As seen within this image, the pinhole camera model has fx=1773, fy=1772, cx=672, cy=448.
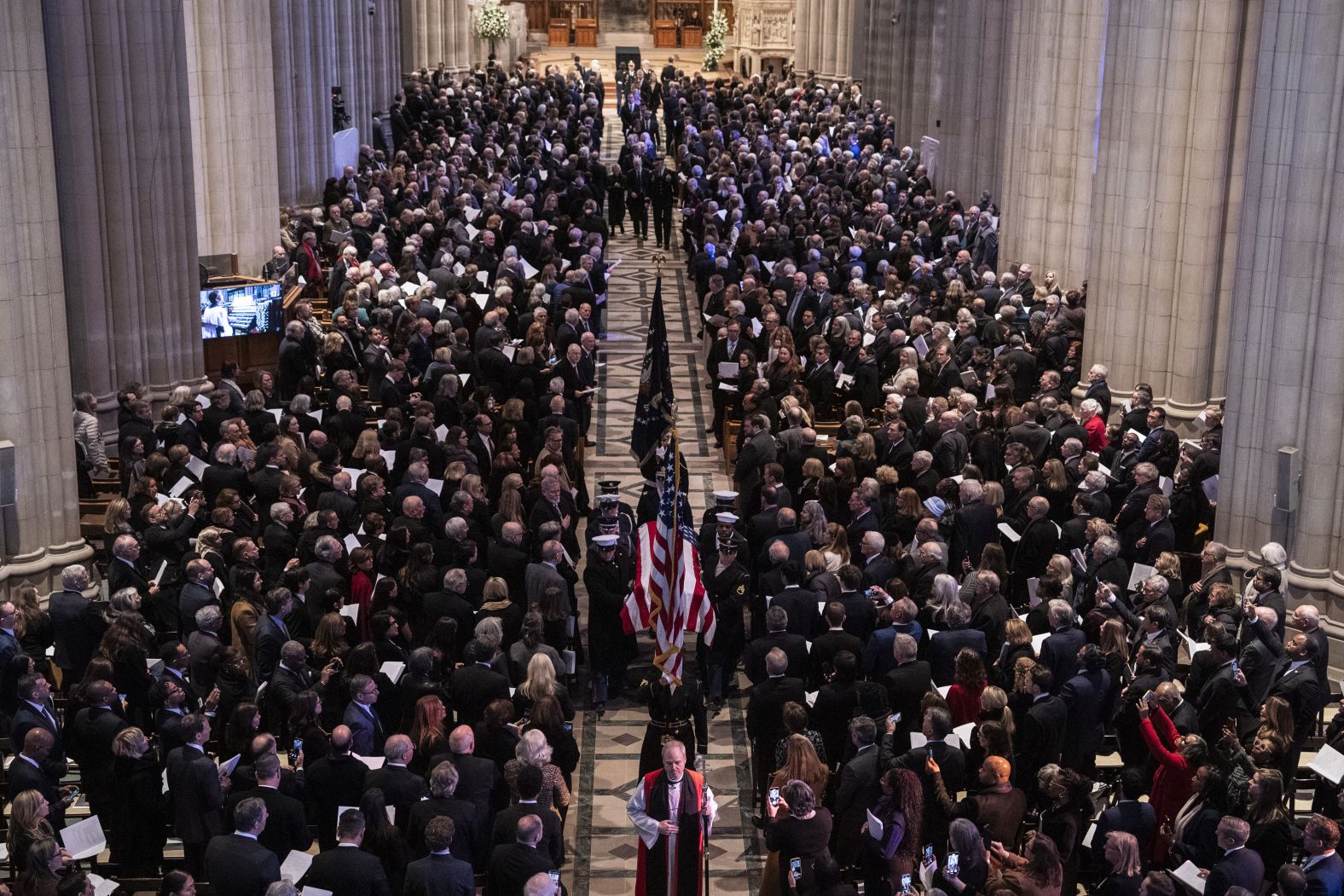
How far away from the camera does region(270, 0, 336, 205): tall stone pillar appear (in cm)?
3184

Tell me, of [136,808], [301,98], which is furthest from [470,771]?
[301,98]

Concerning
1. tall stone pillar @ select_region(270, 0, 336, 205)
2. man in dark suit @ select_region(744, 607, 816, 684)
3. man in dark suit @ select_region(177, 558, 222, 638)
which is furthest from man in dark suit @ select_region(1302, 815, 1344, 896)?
tall stone pillar @ select_region(270, 0, 336, 205)

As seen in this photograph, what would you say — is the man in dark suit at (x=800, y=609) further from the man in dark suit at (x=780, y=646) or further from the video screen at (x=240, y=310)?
the video screen at (x=240, y=310)

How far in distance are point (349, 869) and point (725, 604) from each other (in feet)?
18.5

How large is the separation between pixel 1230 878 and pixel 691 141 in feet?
98.8

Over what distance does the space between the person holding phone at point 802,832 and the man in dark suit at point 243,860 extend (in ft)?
9.93

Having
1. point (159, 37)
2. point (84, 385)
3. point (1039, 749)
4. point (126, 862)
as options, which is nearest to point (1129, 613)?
point (1039, 749)

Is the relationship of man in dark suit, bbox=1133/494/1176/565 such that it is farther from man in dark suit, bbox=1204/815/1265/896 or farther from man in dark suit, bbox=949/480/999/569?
man in dark suit, bbox=1204/815/1265/896

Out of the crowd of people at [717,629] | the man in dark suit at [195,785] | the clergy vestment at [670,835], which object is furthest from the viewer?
the man in dark suit at [195,785]

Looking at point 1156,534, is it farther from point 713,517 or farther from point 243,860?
point 243,860

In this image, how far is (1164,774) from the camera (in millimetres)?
11953

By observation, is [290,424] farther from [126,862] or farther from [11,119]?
[126,862]

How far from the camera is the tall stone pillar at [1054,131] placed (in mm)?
26484

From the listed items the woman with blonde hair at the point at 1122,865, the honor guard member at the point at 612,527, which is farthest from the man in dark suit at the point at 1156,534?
the woman with blonde hair at the point at 1122,865
